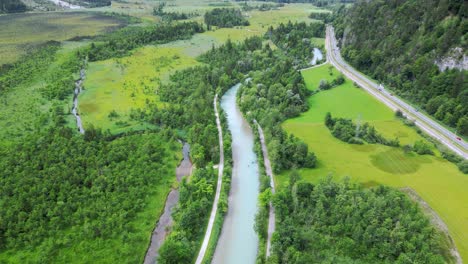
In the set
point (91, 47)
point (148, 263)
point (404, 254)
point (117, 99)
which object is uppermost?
point (91, 47)

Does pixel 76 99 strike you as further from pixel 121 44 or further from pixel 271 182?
pixel 271 182

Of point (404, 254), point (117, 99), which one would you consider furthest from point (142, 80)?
point (404, 254)

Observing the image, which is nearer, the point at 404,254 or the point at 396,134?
the point at 404,254

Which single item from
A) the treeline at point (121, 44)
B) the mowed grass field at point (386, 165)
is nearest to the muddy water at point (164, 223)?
the mowed grass field at point (386, 165)

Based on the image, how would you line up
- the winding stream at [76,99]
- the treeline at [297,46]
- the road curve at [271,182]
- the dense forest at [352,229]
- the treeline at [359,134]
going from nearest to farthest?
1. the dense forest at [352,229]
2. the road curve at [271,182]
3. the treeline at [359,134]
4. the winding stream at [76,99]
5. the treeline at [297,46]

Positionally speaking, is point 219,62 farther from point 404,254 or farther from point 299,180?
point 404,254

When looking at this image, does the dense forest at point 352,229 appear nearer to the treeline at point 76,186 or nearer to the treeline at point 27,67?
the treeline at point 76,186

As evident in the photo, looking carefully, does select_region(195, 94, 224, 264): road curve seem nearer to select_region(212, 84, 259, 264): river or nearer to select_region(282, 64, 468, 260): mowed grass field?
select_region(212, 84, 259, 264): river
